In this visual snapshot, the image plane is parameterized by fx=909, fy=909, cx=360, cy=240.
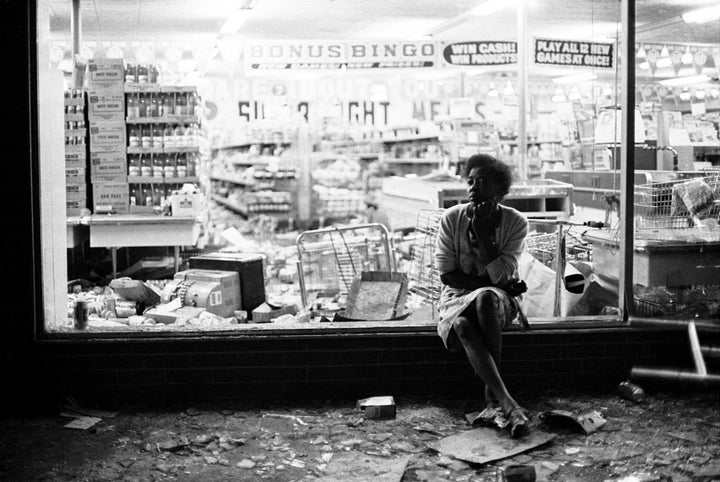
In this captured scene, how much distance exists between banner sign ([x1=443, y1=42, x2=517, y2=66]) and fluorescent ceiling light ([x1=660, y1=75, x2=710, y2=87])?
754 centimetres

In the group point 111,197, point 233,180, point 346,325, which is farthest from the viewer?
point 233,180

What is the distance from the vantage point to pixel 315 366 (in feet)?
19.2

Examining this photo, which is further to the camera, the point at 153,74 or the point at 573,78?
the point at 573,78

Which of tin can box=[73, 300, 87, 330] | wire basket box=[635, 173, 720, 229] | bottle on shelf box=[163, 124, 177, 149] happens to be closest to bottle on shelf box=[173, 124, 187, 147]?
bottle on shelf box=[163, 124, 177, 149]

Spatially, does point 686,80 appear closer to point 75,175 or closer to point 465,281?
point 75,175

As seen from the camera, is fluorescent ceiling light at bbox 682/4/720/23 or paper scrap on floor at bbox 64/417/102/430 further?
fluorescent ceiling light at bbox 682/4/720/23

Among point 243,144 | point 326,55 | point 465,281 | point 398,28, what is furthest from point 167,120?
point 398,28

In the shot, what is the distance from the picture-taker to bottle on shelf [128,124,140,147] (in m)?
10.4

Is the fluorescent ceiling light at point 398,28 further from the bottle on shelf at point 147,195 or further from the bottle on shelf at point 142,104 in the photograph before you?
the bottle on shelf at point 147,195

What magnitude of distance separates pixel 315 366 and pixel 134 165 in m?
Answer: 5.43

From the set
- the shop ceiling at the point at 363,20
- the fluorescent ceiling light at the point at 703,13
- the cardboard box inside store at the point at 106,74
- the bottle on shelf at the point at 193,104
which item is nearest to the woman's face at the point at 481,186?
the bottle on shelf at the point at 193,104

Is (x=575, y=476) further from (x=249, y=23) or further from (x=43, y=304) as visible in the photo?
(x=249, y=23)

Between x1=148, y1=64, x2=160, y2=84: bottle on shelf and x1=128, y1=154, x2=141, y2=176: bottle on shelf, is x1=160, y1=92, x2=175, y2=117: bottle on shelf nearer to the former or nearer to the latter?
x1=148, y1=64, x2=160, y2=84: bottle on shelf

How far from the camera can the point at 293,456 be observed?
4.88m
